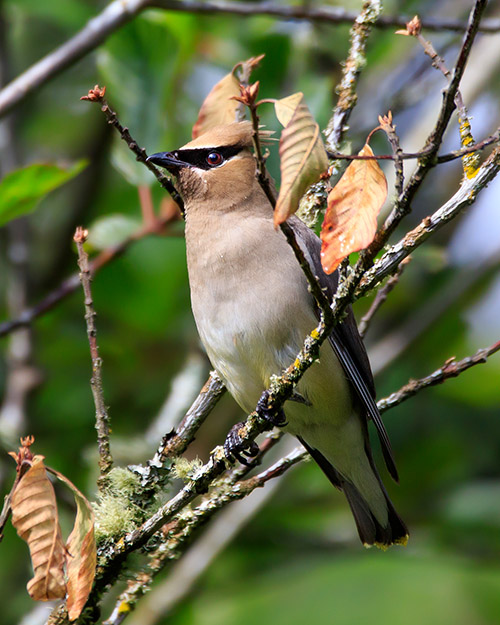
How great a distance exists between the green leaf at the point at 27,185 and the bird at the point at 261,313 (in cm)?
58

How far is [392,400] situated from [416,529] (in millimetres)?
3152

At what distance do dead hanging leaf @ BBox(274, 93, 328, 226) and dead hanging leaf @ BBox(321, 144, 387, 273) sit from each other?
256 millimetres

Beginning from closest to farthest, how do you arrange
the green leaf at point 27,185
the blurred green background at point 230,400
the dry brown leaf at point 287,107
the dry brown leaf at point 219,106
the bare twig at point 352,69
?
the dry brown leaf at point 287,107
the bare twig at point 352,69
the dry brown leaf at point 219,106
the green leaf at point 27,185
the blurred green background at point 230,400

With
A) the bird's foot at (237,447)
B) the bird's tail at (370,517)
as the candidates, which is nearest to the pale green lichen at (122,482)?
the bird's foot at (237,447)

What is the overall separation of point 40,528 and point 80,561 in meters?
0.17

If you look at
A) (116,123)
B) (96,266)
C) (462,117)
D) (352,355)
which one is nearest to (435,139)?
(462,117)

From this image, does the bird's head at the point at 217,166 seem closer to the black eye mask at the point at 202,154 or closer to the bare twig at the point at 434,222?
the black eye mask at the point at 202,154

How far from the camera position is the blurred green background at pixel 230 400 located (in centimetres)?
584

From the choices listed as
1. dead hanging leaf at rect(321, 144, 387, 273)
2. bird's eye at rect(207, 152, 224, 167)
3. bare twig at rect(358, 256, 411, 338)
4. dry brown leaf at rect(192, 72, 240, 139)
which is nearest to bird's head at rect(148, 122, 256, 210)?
bird's eye at rect(207, 152, 224, 167)

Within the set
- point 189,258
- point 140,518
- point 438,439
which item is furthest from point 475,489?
point 140,518

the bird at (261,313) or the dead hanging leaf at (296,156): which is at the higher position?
the dead hanging leaf at (296,156)

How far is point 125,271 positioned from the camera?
20.2ft

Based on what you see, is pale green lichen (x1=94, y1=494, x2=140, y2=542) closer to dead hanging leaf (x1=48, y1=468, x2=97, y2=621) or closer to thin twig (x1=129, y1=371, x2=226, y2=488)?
thin twig (x1=129, y1=371, x2=226, y2=488)

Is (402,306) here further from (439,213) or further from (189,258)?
(439,213)
